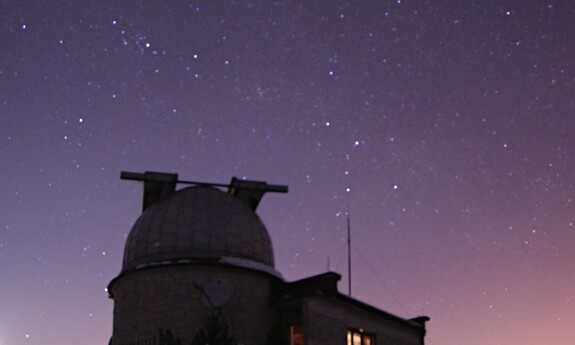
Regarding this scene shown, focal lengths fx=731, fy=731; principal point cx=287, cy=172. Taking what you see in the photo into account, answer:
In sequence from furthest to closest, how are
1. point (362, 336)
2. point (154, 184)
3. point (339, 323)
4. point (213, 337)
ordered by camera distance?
point (154, 184), point (362, 336), point (339, 323), point (213, 337)

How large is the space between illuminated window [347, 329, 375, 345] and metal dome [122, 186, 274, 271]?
477 cm

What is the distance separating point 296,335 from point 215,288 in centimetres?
384

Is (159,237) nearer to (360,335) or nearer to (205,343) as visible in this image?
(205,343)

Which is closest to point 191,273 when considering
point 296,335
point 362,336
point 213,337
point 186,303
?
point 186,303

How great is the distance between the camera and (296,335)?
29.9 metres

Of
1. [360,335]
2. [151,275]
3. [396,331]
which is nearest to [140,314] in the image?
[151,275]

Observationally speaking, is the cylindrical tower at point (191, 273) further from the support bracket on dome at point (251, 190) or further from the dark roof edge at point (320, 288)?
the support bracket on dome at point (251, 190)

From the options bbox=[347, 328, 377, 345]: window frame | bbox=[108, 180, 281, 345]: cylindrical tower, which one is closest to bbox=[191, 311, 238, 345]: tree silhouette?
bbox=[108, 180, 281, 345]: cylindrical tower

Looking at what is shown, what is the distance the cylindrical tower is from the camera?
2962cm

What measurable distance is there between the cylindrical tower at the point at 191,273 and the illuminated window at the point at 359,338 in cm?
382

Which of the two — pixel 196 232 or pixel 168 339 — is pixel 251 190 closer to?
pixel 196 232

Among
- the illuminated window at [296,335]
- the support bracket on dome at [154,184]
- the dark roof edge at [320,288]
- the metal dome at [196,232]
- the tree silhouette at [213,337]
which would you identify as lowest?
the tree silhouette at [213,337]

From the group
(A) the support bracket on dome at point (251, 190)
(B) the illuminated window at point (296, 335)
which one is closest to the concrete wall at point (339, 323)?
(B) the illuminated window at point (296, 335)

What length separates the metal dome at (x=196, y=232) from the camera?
31203 mm
